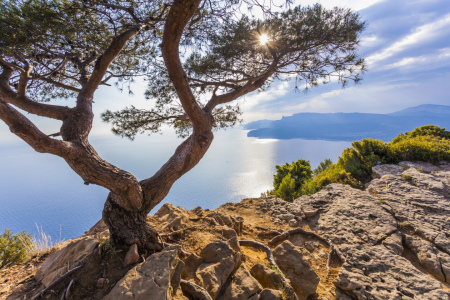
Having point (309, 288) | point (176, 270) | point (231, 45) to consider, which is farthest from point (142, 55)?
point (309, 288)

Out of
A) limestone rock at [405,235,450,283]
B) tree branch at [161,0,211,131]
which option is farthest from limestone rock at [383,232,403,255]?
tree branch at [161,0,211,131]

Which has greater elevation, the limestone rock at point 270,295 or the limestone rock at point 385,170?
the limestone rock at point 270,295

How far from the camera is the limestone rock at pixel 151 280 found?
1.48 m

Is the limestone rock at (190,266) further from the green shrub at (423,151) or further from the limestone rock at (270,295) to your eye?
the green shrub at (423,151)

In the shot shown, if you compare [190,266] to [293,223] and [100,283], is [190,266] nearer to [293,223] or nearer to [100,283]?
[100,283]

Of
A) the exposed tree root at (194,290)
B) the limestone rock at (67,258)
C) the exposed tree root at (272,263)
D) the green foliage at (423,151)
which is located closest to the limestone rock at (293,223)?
the exposed tree root at (272,263)

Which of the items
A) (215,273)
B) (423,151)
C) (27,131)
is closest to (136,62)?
(27,131)

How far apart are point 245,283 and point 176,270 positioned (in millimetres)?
719

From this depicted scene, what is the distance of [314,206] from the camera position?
14.4 feet

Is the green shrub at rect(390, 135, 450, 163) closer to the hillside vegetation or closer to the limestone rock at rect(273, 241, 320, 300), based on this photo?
the hillside vegetation

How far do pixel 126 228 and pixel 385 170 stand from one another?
7.45 metres

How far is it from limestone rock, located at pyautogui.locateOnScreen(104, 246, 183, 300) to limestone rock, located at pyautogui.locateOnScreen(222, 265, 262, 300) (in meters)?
0.55

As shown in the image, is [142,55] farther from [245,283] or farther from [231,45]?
[245,283]

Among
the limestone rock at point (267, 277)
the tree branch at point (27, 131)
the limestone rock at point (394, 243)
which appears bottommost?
the limestone rock at point (394, 243)
